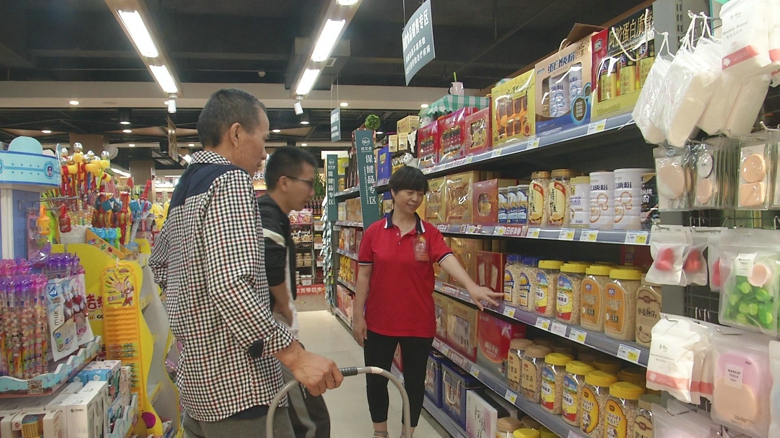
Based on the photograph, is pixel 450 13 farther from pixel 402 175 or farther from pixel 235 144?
pixel 235 144

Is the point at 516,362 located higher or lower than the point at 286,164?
lower

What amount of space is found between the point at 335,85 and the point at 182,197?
8.64 meters

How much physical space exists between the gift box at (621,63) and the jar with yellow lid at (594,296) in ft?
2.09

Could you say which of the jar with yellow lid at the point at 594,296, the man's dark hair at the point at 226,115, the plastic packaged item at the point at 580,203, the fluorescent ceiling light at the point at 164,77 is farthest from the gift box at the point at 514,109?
the fluorescent ceiling light at the point at 164,77

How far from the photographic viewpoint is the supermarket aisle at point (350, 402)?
3.67 meters

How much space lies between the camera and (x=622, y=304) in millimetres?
1988

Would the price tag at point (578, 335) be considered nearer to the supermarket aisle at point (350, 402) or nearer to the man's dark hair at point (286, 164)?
the man's dark hair at point (286, 164)

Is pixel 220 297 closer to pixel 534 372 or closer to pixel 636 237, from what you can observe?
pixel 636 237

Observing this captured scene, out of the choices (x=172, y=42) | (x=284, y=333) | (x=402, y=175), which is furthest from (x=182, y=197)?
(x=172, y=42)

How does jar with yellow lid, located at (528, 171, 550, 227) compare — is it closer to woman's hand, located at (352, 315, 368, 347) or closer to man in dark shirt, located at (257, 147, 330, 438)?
man in dark shirt, located at (257, 147, 330, 438)

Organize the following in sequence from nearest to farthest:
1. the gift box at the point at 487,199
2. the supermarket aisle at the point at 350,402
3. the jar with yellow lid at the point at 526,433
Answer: the jar with yellow lid at the point at 526,433, the gift box at the point at 487,199, the supermarket aisle at the point at 350,402

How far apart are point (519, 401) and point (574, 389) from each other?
405mm

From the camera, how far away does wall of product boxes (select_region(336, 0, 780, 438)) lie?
132cm

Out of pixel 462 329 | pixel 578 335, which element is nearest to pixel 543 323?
pixel 578 335
